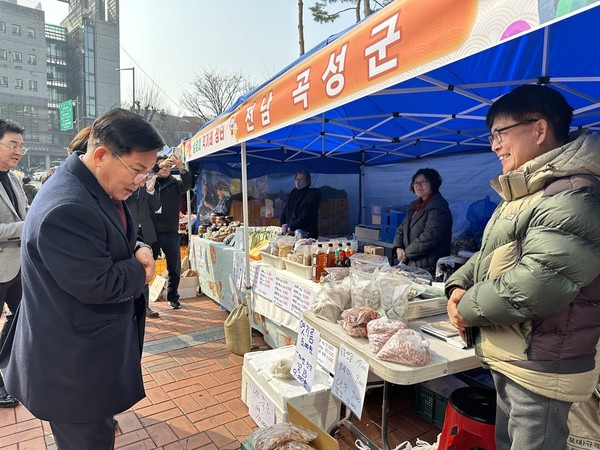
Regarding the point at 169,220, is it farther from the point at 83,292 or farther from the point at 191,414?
the point at 83,292

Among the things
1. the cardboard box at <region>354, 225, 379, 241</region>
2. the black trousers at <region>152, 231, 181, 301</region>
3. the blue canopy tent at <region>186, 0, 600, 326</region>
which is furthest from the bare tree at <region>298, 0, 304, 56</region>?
the black trousers at <region>152, 231, 181, 301</region>

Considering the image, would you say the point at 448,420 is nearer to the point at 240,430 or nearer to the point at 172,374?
the point at 240,430

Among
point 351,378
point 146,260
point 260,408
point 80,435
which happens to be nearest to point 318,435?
point 351,378

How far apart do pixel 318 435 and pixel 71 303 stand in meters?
1.25

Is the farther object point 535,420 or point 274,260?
point 274,260

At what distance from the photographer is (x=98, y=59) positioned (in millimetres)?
49875

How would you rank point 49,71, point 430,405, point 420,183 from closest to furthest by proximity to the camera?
point 430,405 → point 420,183 → point 49,71

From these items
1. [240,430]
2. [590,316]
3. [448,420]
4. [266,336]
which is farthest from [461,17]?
[266,336]

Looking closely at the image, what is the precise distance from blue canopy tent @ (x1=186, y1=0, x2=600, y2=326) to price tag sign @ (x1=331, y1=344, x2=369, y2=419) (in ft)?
3.89

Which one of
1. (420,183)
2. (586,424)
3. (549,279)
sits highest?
(420,183)

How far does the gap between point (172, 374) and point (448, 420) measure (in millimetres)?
2459

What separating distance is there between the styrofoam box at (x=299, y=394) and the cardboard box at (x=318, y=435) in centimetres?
14

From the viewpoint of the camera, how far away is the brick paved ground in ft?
7.93

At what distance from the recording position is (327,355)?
6.42 feet
